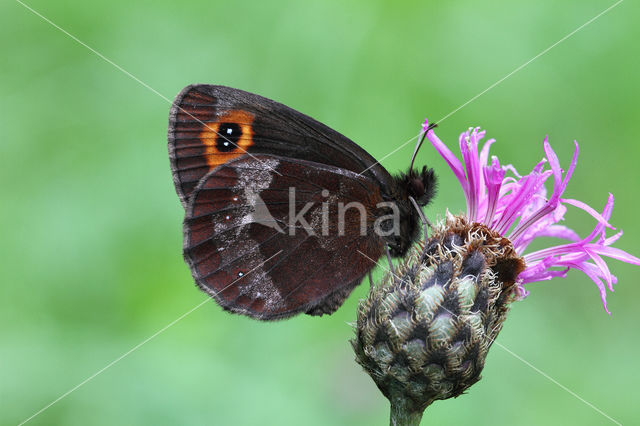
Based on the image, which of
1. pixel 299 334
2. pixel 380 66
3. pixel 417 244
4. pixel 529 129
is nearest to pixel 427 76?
pixel 380 66

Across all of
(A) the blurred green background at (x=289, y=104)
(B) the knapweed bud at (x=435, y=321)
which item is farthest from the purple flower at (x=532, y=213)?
(A) the blurred green background at (x=289, y=104)

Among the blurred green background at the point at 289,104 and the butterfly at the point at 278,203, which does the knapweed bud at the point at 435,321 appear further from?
the blurred green background at the point at 289,104

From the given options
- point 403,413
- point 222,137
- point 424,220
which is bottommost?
point 403,413

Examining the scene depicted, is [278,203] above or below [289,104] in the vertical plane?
above

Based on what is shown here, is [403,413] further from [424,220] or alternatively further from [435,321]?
[424,220]

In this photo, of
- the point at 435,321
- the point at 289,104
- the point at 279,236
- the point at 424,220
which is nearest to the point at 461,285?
the point at 435,321

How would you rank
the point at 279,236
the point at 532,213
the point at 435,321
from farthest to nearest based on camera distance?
the point at 279,236
the point at 532,213
the point at 435,321

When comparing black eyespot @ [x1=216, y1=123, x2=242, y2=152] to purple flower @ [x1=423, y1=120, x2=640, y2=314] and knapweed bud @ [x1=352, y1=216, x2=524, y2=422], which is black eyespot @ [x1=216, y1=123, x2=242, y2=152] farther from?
knapweed bud @ [x1=352, y1=216, x2=524, y2=422]

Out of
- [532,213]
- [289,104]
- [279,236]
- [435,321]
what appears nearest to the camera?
[435,321]
